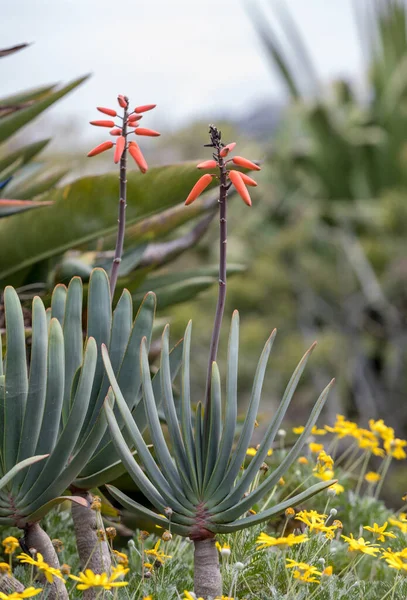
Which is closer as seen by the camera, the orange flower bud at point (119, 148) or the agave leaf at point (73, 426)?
the agave leaf at point (73, 426)

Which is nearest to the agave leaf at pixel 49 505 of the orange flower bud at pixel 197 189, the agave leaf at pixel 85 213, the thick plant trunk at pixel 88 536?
the thick plant trunk at pixel 88 536

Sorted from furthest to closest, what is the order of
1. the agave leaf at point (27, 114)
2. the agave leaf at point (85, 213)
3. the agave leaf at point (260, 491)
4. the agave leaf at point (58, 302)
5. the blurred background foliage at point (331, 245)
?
1. the blurred background foliage at point (331, 245)
2. the agave leaf at point (27, 114)
3. the agave leaf at point (85, 213)
4. the agave leaf at point (58, 302)
5. the agave leaf at point (260, 491)

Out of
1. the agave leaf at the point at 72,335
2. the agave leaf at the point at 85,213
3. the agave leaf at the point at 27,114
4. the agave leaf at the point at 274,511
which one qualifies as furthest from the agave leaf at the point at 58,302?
the agave leaf at the point at 27,114

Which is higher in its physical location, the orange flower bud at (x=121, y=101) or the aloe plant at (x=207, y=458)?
the orange flower bud at (x=121, y=101)

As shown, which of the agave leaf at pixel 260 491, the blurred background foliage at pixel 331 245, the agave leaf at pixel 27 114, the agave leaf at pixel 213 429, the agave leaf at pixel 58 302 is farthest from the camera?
the blurred background foliage at pixel 331 245

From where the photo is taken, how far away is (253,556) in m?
2.08

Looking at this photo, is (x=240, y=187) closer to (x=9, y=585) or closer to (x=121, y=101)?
(x=121, y=101)

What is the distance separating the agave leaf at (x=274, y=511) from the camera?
170cm

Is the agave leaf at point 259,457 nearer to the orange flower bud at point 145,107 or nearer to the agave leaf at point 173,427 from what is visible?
the agave leaf at point 173,427

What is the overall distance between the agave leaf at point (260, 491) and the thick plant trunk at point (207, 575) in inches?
3.8

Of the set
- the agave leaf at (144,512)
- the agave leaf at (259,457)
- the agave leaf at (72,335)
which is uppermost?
the agave leaf at (72,335)

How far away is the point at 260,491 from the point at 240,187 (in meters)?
0.64

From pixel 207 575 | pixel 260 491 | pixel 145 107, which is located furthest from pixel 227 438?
pixel 145 107

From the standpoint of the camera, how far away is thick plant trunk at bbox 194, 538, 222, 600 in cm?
181
